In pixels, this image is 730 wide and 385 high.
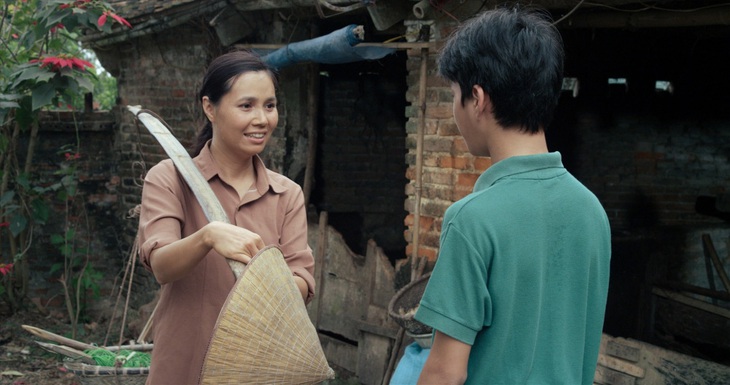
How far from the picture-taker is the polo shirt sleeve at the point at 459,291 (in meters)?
1.54

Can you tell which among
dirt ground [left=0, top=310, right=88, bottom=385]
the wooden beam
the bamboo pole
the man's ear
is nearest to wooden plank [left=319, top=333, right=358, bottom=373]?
the bamboo pole

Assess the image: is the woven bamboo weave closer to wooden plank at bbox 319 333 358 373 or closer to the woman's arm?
the woman's arm

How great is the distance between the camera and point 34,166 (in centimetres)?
720

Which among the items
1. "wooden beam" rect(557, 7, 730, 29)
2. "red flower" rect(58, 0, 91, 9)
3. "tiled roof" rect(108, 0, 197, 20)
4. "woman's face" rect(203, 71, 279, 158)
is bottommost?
"woman's face" rect(203, 71, 279, 158)

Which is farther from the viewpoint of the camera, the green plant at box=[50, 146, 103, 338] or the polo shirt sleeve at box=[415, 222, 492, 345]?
the green plant at box=[50, 146, 103, 338]

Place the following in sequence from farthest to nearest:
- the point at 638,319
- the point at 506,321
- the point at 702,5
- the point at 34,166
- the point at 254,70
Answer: the point at 34,166
the point at 638,319
the point at 702,5
the point at 254,70
the point at 506,321

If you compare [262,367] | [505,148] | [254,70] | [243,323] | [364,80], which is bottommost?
[262,367]

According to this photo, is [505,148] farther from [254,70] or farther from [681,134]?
[681,134]

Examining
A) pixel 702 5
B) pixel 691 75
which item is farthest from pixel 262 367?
pixel 691 75

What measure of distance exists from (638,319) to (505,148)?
554 cm

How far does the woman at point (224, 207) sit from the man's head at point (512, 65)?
0.77 meters

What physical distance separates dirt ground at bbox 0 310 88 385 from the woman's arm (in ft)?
12.8

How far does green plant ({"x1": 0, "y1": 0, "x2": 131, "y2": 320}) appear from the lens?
18.4 feet

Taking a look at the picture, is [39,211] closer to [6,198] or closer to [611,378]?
[6,198]
